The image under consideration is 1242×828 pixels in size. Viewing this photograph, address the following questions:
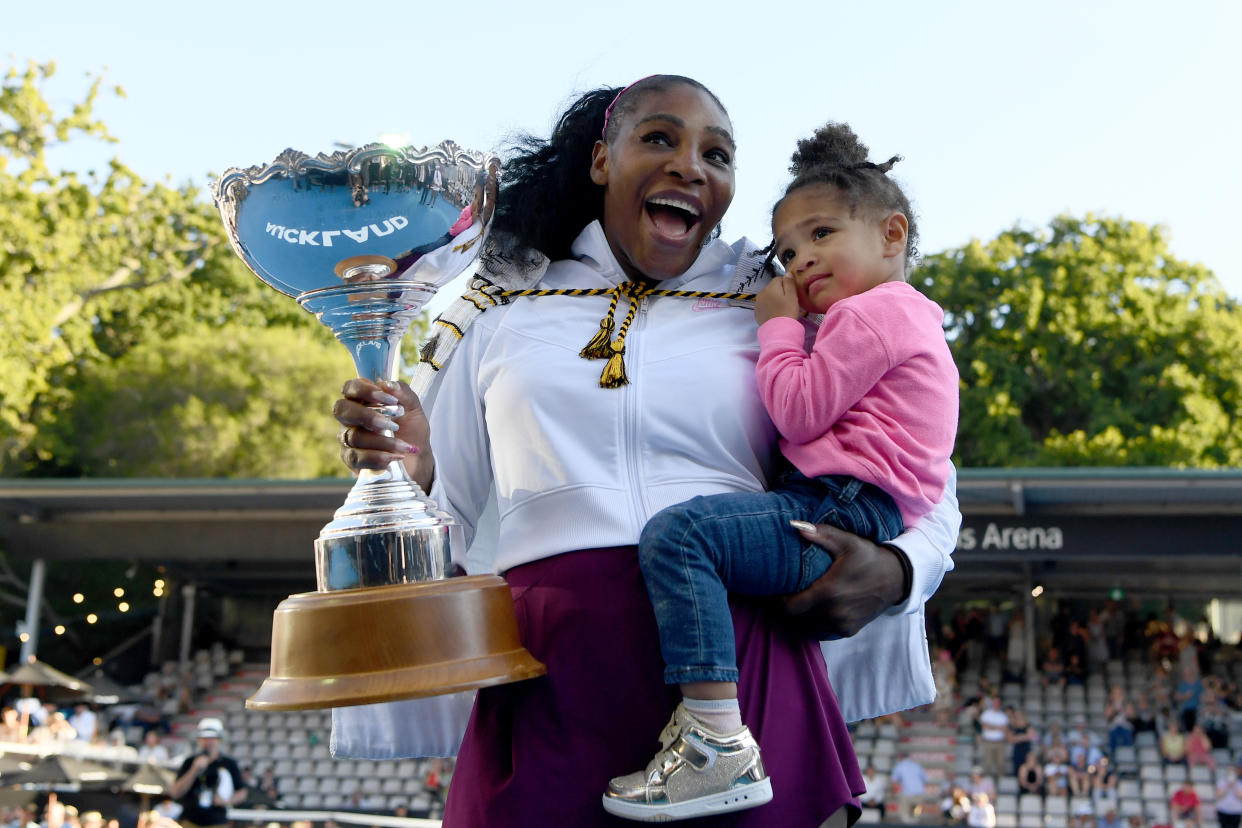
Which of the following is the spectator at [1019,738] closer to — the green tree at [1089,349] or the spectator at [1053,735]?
the spectator at [1053,735]

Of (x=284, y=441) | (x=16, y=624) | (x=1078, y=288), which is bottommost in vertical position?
(x=16, y=624)

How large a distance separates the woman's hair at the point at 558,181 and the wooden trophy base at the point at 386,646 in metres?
0.83

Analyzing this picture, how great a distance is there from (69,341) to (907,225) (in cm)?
2747

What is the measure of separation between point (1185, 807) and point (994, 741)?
2.27 m

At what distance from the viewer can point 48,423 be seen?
28.1 meters

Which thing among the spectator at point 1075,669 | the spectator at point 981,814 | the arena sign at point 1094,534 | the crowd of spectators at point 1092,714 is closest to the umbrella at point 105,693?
the crowd of spectators at point 1092,714

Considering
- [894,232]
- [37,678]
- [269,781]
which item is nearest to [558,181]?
[894,232]

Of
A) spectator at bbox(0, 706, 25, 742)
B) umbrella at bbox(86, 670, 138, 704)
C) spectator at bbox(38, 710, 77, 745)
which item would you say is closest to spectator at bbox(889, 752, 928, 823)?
spectator at bbox(38, 710, 77, 745)

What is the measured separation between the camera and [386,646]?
1.86 meters

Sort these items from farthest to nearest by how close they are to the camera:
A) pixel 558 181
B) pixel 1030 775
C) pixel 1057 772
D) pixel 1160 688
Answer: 1. pixel 1160 688
2. pixel 1030 775
3. pixel 1057 772
4. pixel 558 181

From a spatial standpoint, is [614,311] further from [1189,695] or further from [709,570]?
[1189,695]

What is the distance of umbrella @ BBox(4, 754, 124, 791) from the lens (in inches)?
454

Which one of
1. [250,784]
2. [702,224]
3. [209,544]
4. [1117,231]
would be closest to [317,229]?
[702,224]

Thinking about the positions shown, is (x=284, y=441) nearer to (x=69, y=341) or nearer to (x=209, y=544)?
(x=69, y=341)
